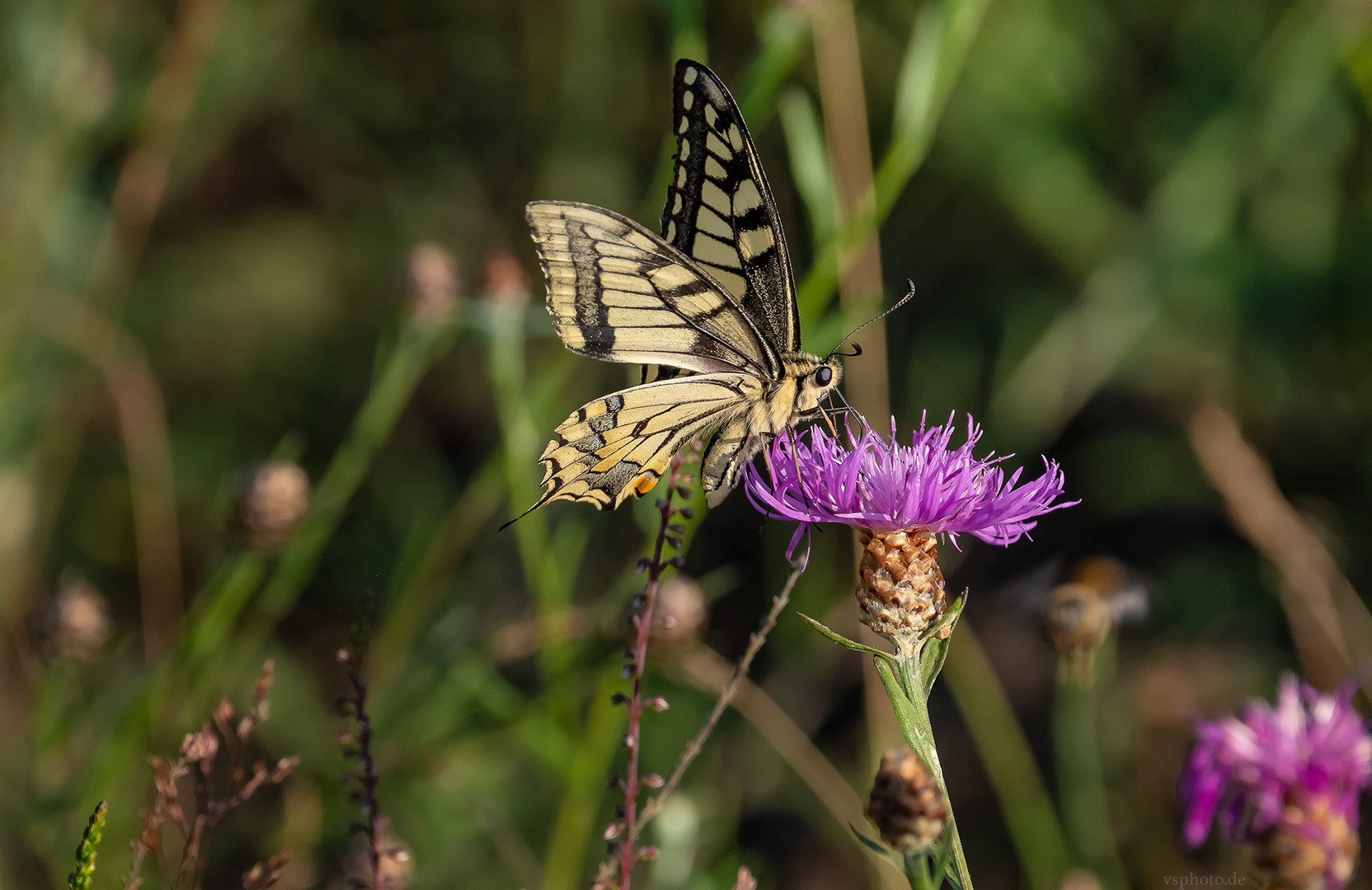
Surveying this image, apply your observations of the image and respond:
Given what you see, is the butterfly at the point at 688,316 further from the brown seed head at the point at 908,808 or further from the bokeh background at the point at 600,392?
the brown seed head at the point at 908,808

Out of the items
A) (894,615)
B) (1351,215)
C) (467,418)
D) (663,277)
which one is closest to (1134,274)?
(1351,215)

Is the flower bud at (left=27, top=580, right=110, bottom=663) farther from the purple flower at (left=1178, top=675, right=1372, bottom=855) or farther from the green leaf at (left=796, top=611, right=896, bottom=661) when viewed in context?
the purple flower at (left=1178, top=675, right=1372, bottom=855)

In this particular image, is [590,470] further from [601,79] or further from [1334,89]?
[1334,89]

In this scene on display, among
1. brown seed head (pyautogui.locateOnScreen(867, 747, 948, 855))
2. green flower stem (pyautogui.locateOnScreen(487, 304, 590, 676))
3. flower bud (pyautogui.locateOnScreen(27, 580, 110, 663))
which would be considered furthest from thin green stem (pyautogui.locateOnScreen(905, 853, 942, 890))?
flower bud (pyautogui.locateOnScreen(27, 580, 110, 663))

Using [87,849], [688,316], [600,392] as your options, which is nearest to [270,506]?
[688,316]

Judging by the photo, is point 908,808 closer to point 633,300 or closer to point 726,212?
point 633,300
